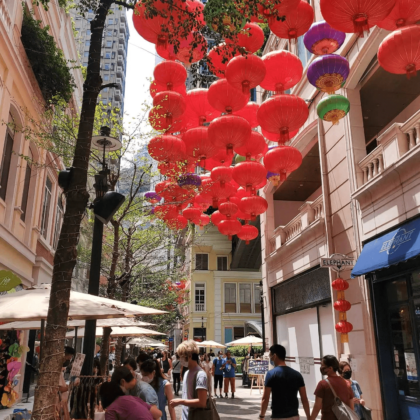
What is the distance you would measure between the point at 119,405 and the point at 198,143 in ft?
21.2

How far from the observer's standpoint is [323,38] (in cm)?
880

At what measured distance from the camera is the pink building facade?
9.27m

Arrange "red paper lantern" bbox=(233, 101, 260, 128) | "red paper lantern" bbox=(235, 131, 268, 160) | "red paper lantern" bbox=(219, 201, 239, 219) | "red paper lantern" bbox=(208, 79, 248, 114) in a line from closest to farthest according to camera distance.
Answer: "red paper lantern" bbox=(208, 79, 248, 114) < "red paper lantern" bbox=(233, 101, 260, 128) < "red paper lantern" bbox=(235, 131, 268, 160) < "red paper lantern" bbox=(219, 201, 239, 219)

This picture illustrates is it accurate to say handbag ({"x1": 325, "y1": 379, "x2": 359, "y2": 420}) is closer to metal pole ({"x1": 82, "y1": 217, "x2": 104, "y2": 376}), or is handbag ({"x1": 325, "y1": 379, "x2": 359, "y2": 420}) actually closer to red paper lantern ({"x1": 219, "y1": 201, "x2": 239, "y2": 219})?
metal pole ({"x1": 82, "y1": 217, "x2": 104, "y2": 376})

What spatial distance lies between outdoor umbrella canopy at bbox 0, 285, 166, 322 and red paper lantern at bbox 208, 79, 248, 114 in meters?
4.15

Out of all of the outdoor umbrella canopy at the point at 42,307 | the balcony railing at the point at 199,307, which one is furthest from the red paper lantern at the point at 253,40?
the balcony railing at the point at 199,307

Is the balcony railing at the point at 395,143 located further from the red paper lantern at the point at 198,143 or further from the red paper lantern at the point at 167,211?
the red paper lantern at the point at 167,211

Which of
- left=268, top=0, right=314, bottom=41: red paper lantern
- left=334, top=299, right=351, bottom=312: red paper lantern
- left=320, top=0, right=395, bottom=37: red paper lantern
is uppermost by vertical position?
left=268, top=0, right=314, bottom=41: red paper lantern

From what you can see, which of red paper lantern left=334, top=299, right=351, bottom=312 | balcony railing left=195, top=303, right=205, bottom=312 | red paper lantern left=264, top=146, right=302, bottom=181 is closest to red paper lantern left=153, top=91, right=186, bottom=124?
red paper lantern left=264, top=146, right=302, bottom=181

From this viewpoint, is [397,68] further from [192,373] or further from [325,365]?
[192,373]

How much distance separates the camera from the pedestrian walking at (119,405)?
3.60 m

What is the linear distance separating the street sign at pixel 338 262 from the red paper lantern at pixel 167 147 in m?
4.30

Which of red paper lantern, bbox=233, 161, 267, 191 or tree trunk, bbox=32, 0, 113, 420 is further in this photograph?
red paper lantern, bbox=233, 161, 267, 191

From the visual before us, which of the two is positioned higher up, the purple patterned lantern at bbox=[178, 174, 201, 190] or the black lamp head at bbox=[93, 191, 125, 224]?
the purple patterned lantern at bbox=[178, 174, 201, 190]
